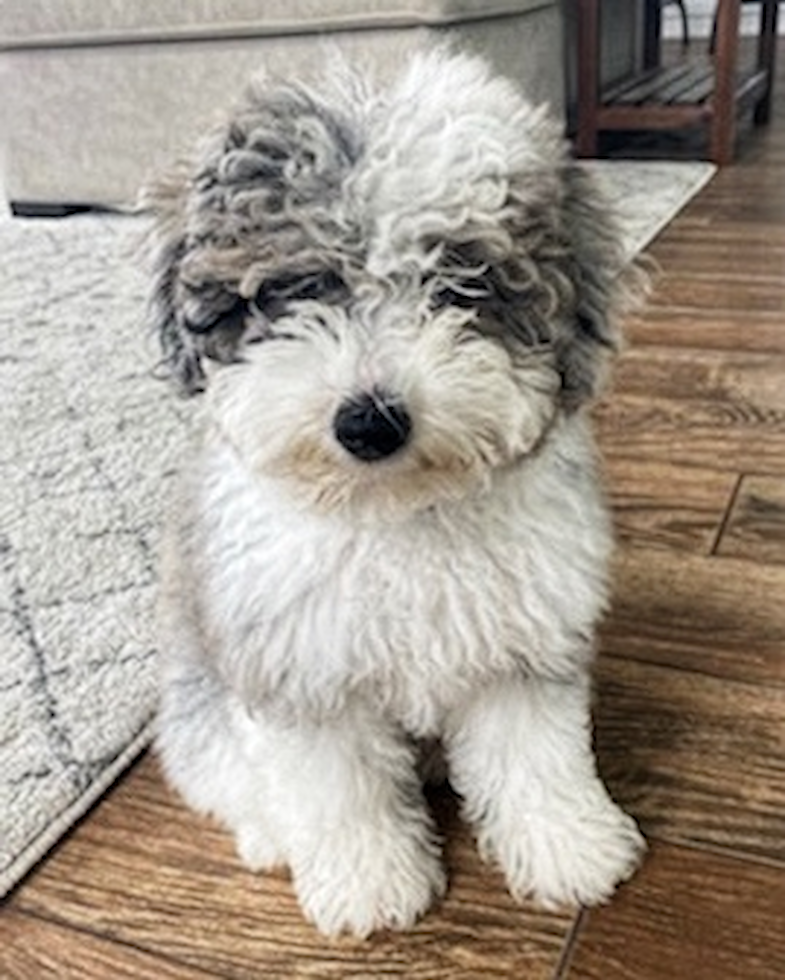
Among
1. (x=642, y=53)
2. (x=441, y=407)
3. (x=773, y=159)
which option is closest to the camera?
(x=441, y=407)

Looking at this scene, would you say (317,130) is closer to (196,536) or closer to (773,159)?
(196,536)

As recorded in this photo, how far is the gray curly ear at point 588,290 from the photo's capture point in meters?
0.90

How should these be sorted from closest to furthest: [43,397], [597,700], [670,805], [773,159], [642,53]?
[670,805]
[597,700]
[43,397]
[773,159]
[642,53]

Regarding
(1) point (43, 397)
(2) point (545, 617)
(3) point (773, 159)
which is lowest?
(3) point (773, 159)

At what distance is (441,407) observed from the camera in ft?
2.70

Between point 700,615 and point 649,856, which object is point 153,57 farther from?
point 649,856

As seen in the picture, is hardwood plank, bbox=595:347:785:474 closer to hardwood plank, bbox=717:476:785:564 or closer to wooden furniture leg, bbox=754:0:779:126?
hardwood plank, bbox=717:476:785:564

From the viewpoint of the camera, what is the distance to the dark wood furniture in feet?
10.5

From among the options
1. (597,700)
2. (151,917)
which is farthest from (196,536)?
(597,700)

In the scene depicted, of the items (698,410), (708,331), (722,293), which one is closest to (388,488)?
(698,410)

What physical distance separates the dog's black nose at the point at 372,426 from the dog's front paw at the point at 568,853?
0.39m

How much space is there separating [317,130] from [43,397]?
1326mm

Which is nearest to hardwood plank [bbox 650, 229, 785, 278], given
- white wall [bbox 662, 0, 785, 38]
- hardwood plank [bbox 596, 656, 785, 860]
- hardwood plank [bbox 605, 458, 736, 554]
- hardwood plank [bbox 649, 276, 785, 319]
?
hardwood plank [bbox 649, 276, 785, 319]

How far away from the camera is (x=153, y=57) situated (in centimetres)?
298
